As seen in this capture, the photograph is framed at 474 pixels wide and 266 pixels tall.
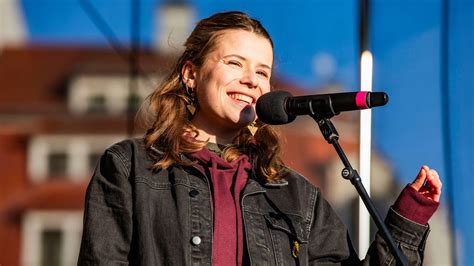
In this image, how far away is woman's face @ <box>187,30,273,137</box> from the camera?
1953 mm

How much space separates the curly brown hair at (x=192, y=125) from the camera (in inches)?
77.0

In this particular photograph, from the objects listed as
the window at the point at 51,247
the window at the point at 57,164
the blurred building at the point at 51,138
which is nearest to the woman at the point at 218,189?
the blurred building at the point at 51,138

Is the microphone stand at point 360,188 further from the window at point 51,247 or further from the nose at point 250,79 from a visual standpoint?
the window at point 51,247

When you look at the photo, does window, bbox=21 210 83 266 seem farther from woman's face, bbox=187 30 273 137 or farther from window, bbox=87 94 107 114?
woman's face, bbox=187 30 273 137

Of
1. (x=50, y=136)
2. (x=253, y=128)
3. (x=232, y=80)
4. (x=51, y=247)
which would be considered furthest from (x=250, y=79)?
(x=50, y=136)

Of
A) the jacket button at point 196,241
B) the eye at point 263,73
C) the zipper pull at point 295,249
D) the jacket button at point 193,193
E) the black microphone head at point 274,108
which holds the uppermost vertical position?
the eye at point 263,73

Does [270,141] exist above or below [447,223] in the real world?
above

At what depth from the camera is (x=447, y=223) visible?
255cm

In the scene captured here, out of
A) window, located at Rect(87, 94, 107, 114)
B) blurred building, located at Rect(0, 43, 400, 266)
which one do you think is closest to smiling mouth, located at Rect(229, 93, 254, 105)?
blurred building, located at Rect(0, 43, 400, 266)

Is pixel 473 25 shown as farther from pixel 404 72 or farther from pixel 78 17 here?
pixel 78 17

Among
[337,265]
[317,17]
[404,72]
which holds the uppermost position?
[317,17]

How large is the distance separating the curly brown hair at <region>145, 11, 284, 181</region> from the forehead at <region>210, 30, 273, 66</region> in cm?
1

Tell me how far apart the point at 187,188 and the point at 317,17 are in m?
1.67

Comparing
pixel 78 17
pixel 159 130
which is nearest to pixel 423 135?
pixel 159 130
